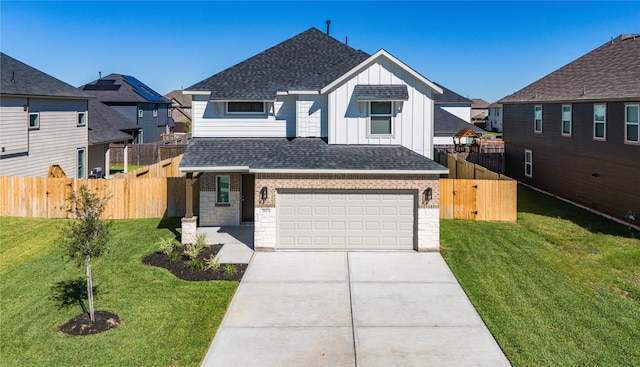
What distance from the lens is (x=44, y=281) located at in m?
13.4

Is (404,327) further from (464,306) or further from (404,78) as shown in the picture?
(404,78)

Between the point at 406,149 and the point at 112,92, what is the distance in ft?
122

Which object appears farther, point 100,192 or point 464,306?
point 100,192

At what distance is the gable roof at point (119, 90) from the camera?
45750 mm

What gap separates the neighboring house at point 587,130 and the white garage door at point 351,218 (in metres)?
9.67

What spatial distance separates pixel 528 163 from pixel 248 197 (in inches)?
726

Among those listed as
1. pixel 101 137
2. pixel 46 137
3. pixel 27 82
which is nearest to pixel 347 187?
pixel 46 137

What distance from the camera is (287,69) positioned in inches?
870

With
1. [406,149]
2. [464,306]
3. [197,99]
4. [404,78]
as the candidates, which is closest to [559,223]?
[406,149]

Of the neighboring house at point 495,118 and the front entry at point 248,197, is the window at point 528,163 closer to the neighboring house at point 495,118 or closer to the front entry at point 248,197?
Result: the front entry at point 248,197

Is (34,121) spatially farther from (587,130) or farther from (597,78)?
(597,78)

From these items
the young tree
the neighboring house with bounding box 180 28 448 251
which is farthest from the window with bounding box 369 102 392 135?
the young tree

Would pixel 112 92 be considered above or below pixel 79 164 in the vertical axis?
above

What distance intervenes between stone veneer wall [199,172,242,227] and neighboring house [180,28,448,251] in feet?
0.13
